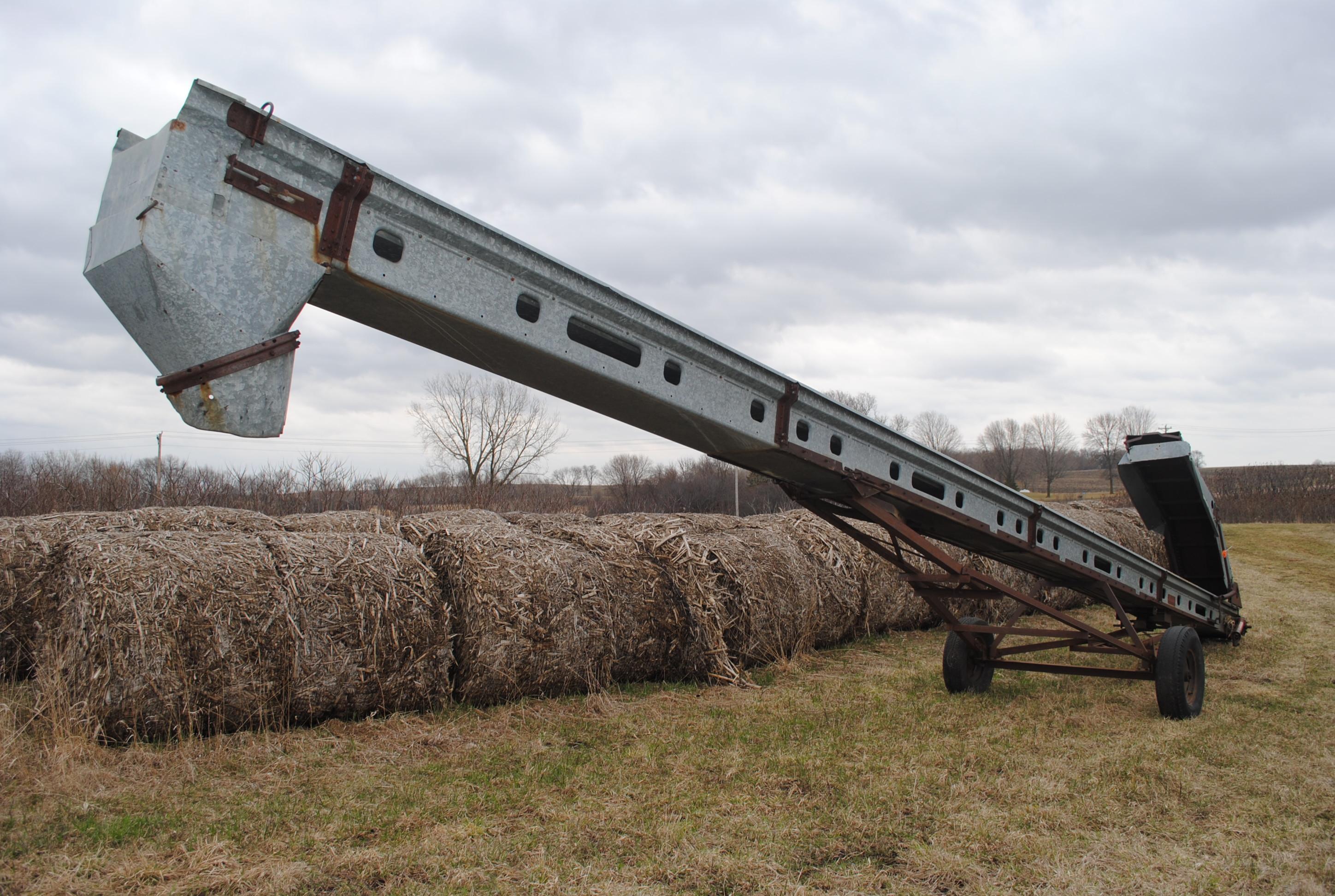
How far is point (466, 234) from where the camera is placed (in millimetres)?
3623

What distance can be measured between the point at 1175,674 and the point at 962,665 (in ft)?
5.46

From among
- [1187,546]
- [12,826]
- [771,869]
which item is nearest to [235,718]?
[12,826]

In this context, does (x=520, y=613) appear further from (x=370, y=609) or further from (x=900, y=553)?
(x=900, y=553)

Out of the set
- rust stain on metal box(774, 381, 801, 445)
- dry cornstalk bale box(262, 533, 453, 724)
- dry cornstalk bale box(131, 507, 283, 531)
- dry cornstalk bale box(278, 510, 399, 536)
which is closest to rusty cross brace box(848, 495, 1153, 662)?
rust stain on metal box(774, 381, 801, 445)

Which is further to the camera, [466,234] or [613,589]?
[613,589]

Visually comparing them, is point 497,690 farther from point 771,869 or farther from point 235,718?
point 771,869

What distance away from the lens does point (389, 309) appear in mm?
3576

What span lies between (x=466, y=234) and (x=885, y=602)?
30.5 ft

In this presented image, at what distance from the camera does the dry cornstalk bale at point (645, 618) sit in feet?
25.8

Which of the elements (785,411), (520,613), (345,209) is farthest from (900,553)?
(345,209)

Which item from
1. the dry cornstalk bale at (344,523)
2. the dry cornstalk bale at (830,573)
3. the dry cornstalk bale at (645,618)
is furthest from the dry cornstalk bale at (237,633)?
the dry cornstalk bale at (830,573)

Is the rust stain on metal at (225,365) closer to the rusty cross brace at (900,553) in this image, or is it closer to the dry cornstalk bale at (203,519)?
the rusty cross brace at (900,553)

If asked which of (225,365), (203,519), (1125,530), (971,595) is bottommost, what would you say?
(971,595)

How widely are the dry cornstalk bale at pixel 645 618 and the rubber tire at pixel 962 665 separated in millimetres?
2044
